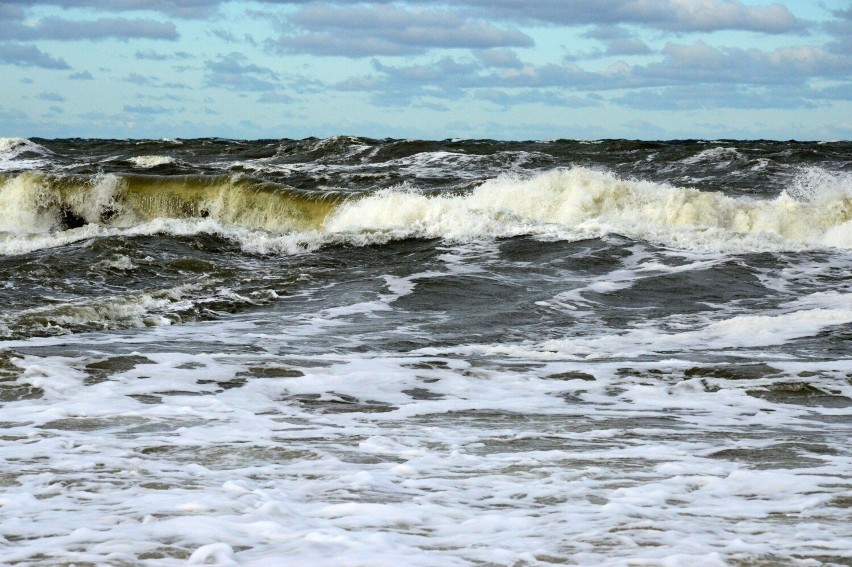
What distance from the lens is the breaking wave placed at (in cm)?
1773

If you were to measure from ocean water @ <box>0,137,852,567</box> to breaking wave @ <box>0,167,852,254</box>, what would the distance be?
0.10m

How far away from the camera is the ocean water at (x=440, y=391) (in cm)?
409

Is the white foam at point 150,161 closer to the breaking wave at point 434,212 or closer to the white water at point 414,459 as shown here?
the breaking wave at point 434,212

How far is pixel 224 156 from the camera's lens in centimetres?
3688

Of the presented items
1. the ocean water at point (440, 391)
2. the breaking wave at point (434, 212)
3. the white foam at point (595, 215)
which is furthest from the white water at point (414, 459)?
the breaking wave at point (434, 212)

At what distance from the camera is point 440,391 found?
7.25 metres

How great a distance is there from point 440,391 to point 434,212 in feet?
42.3

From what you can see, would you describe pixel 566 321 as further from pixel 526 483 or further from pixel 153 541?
pixel 153 541

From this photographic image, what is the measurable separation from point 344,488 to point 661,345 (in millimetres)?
5166

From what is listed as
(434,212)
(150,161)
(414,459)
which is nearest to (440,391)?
(414,459)

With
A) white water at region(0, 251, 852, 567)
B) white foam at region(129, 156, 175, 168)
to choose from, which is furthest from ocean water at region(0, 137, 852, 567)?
white foam at region(129, 156, 175, 168)

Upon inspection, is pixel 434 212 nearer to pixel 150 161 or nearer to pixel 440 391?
pixel 440 391

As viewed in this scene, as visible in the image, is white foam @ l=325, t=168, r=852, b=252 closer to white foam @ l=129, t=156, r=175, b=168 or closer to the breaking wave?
the breaking wave

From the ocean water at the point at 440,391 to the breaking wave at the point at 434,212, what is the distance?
0.10 m
